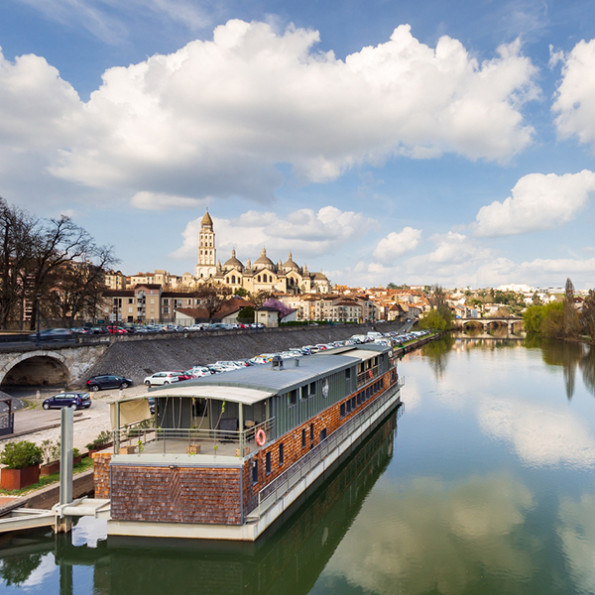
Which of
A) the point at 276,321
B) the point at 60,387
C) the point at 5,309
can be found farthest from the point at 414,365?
the point at 5,309

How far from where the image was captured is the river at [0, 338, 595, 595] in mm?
14055

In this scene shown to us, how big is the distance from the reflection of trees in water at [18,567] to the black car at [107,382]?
23.1 meters

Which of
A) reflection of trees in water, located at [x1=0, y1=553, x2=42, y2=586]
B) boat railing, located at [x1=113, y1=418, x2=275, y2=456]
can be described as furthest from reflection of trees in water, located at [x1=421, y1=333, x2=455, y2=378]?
reflection of trees in water, located at [x1=0, y1=553, x2=42, y2=586]

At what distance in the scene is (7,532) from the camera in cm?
1462

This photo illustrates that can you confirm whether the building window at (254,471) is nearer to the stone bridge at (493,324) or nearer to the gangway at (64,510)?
the gangway at (64,510)

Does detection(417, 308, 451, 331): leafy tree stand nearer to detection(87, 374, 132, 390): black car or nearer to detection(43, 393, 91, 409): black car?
detection(87, 374, 132, 390): black car

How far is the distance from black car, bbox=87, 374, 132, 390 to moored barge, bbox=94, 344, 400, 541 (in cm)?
1770

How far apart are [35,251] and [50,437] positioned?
33.3 metres

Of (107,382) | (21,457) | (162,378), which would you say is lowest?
(107,382)

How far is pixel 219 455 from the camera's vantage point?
571 inches

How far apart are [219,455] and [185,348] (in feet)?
124

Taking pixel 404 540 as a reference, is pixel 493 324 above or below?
above

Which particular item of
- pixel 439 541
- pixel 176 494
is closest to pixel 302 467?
pixel 439 541

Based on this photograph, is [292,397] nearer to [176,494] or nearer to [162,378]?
[176,494]
